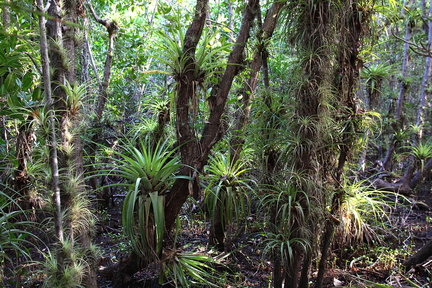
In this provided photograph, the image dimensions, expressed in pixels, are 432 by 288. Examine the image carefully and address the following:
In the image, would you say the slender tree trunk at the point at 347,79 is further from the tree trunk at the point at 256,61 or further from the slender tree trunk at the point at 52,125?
the slender tree trunk at the point at 52,125

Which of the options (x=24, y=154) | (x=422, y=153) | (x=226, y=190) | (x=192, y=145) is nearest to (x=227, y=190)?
(x=226, y=190)

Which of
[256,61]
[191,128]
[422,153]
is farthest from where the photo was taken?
[422,153]

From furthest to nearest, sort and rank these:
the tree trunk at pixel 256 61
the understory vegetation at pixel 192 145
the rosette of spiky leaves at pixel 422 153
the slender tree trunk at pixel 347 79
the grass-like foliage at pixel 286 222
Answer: the rosette of spiky leaves at pixel 422 153
the tree trunk at pixel 256 61
the slender tree trunk at pixel 347 79
the grass-like foliage at pixel 286 222
the understory vegetation at pixel 192 145

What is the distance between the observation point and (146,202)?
6.98ft

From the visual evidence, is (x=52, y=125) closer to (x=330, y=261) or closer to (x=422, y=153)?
(x=330, y=261)

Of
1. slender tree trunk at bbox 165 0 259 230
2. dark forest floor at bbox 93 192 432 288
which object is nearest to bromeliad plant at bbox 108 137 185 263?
slender tree trunk at bbox 165 0 259 230

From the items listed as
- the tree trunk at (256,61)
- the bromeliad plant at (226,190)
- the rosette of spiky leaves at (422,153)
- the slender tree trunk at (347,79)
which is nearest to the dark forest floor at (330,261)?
the bromeliad plant at (226,190)

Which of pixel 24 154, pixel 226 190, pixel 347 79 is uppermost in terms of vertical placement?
pixel 347 79

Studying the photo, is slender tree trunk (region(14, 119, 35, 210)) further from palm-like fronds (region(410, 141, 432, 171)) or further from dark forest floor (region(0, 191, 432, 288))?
palm-like fronds (region(410, 141, 432, 171))

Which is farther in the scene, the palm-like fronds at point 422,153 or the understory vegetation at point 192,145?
the palm-like fronds at point 422,153

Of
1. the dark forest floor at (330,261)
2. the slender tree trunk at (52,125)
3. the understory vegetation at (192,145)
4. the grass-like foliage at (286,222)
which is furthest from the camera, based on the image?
the dark forest floor at (330,261)

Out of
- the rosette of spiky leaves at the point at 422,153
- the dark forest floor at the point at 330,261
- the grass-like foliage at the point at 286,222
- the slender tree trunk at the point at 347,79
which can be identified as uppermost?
the slender tree trunk at the point at 347,79

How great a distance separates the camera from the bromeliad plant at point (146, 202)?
2102mm

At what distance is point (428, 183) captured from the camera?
6078 mm
